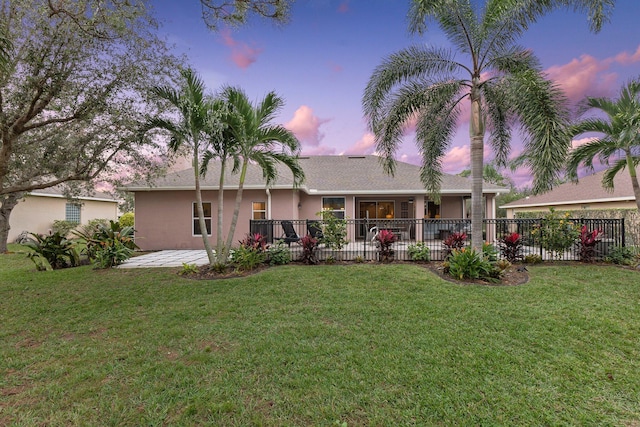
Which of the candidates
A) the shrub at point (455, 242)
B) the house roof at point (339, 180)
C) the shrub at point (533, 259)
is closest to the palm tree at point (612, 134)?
the shrub at point (533, 259)

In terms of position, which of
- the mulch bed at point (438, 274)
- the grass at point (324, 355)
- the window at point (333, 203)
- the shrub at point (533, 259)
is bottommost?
the grass at point (324, 355)

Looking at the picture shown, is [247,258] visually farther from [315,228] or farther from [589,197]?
[589,197]

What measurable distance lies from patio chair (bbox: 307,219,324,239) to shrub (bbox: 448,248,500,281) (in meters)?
3.96

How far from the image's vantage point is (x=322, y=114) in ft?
46.2

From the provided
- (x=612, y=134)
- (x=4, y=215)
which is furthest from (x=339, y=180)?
(x=4, y=215)

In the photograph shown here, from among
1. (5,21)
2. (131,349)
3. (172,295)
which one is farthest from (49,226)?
(131,349)

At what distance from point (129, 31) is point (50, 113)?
3.26m

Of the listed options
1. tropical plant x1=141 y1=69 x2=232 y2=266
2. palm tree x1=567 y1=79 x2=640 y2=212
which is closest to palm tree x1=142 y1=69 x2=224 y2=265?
tropical plant x1=141 y1=69 x2=232 y2=266

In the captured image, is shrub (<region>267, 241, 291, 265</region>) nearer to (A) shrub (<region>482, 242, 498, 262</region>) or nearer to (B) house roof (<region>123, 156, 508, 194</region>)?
(B) house roof (<region>123, 156, 508, 194</region>)

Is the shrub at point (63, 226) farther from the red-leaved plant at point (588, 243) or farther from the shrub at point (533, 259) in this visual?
the red-leaved plant at point (588, 243)

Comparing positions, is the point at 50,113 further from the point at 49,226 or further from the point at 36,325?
the point at 49,226

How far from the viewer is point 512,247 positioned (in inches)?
313

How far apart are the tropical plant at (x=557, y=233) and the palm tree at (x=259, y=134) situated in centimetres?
754

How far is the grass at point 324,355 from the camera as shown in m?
2.38
